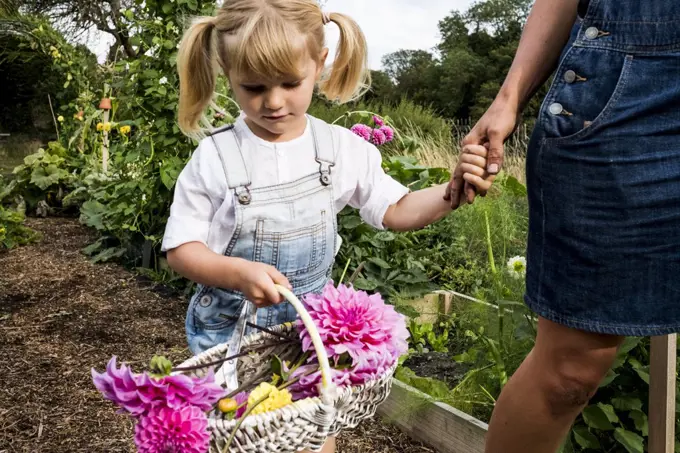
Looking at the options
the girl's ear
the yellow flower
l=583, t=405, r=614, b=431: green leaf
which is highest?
the girl's ear

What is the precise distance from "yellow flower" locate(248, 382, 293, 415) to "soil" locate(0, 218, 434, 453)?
1123 mm

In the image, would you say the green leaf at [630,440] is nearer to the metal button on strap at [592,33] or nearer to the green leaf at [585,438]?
the green leaf at [585,438]


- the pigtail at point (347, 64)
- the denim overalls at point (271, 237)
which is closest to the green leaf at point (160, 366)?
the denim overalls at point (271, 237)

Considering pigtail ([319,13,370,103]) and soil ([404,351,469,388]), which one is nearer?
pigtail ([319,13,370,103])

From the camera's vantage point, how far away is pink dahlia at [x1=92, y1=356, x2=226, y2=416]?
117cm

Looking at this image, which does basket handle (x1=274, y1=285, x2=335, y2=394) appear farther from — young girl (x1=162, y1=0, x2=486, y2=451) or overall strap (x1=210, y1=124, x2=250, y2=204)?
overall strap (x1=210, y1=124, x2=250, y2=204)

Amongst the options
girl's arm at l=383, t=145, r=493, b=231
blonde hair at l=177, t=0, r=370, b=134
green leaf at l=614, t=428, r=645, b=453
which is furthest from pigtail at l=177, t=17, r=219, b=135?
green leaf at l=614, t=428, r=645, b=453

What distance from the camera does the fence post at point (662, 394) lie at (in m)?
1.58

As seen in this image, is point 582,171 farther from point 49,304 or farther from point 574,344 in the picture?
point 49,304

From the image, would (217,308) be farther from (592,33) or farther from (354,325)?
(592,33)

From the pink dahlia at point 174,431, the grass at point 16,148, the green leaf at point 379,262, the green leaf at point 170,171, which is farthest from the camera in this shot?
the grass at point 16,148

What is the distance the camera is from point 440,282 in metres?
3.72

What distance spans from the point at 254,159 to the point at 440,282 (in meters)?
2.25

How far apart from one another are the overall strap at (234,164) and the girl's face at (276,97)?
0.07 meters
